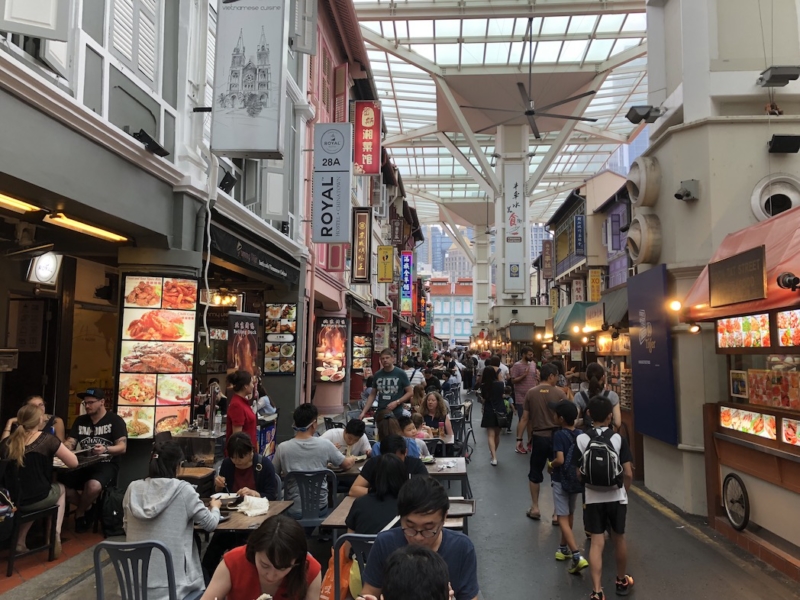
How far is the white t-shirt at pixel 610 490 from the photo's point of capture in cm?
511

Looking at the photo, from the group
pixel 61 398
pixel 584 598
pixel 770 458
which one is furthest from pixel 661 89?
pixel 61 398

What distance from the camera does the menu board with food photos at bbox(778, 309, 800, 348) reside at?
5742mm

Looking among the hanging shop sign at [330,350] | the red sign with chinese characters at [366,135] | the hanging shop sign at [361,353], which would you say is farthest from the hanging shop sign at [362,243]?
the hanging shop sign at [361,353]

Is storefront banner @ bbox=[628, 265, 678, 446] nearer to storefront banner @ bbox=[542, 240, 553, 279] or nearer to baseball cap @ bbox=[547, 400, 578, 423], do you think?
baseball cap @ bbox=[547, 400, 578, 423]

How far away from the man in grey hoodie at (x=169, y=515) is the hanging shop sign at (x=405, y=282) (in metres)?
33.9

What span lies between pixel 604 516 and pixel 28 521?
5154 millimetres

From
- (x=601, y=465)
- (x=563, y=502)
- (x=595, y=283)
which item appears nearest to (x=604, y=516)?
(x=601, y=465)

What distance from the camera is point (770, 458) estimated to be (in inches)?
237

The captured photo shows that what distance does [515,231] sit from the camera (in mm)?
30516

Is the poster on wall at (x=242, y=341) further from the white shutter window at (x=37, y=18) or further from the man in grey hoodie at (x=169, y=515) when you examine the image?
the man in grey hoodie at (x=169, y=515)

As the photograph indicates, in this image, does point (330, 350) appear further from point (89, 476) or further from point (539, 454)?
point (89, 476)

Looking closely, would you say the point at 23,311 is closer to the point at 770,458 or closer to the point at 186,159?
the point at 186,159

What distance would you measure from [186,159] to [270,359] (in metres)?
5.73

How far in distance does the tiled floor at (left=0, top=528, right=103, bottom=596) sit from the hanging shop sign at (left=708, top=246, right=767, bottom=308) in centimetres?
709
